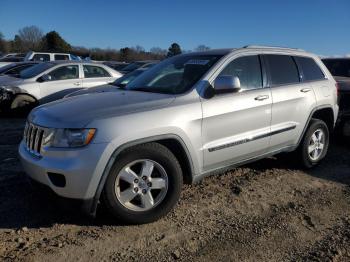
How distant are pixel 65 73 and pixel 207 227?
8.00m

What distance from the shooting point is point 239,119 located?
4398 mm

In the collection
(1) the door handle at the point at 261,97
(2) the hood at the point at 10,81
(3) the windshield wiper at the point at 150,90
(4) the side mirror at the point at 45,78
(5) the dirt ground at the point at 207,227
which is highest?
(3) the windshield wiper at the point at 150,90

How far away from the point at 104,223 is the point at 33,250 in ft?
2.39

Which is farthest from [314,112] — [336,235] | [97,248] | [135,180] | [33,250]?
[33,250]

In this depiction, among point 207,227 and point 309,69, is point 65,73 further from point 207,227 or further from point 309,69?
point 207,227

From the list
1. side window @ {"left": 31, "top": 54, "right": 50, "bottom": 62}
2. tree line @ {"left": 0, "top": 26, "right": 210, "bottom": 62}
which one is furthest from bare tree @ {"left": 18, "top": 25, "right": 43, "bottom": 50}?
side window @ {"left": 31, "top": 54, "right": 50, "bottom": 62}

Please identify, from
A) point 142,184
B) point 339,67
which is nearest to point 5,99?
point 142,184

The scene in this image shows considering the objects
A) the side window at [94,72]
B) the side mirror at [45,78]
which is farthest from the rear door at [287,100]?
the side mirror at [45,78]

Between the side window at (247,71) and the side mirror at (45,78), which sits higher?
the side window at (247,71)

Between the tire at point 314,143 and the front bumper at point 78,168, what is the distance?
3.19 metres

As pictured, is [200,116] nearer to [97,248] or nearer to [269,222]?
[269,222]

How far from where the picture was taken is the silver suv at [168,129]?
343 cm

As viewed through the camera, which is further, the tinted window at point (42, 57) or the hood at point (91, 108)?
the tinted window at point (42, 57)

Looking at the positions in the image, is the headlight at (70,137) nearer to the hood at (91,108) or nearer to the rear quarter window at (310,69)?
the hood at (91,108)
